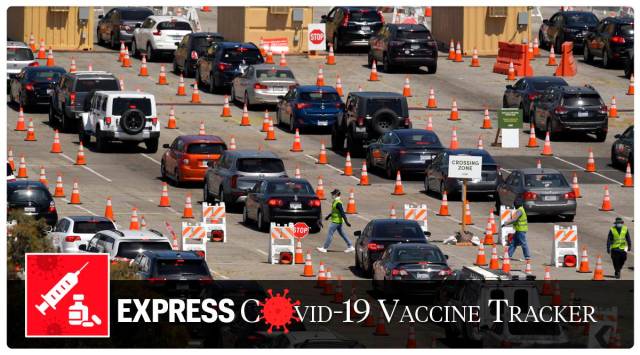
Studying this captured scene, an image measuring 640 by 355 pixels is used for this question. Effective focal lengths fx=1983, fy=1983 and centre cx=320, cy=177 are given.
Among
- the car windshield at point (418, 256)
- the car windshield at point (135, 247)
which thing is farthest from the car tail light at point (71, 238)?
the car windshield at point (418, 256)

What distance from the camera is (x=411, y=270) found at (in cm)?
3316

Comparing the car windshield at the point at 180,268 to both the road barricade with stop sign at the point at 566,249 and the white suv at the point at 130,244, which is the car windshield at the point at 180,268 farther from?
the road barricade with stop sign at the point at 566,249

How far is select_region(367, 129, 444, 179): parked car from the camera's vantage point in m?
47.2

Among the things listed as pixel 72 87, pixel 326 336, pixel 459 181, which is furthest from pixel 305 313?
pixel 72 87

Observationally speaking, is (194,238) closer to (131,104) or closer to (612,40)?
(131,104)

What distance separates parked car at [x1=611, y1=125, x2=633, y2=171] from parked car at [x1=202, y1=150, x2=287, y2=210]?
30.8 feet

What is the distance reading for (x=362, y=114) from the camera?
50.4 meters

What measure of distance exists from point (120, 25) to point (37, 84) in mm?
11708

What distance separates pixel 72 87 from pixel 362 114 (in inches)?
317

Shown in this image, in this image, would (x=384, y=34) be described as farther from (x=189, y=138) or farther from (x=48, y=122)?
(x=189, y=138)

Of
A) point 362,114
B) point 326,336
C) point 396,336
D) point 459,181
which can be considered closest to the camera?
point 326,336

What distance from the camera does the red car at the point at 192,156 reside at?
46.0 meters

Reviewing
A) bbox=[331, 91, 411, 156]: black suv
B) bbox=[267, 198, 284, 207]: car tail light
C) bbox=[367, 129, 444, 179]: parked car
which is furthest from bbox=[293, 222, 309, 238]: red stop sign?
bbox=[331, 91, 411, 156]: black suv

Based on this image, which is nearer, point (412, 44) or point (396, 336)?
point (396, 336)
